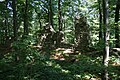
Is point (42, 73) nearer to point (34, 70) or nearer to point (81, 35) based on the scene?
point (34, 70)

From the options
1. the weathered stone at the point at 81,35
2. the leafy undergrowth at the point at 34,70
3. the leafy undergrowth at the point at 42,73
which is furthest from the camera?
the weathered stone at the point at 81,35

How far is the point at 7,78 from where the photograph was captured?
35.6 feet

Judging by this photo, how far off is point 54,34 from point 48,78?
14.3 metres

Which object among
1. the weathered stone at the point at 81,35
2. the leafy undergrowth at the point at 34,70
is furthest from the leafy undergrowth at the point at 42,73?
the weathered stone at the point at 81,35

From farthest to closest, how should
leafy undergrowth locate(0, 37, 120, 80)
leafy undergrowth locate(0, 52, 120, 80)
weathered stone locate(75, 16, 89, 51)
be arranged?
weathered stone locate(75, 16, 89, 51), leafy undergrowth locate(0, 52, 120, 80), leafy undergrowth locate(0, 37, 120, 80)

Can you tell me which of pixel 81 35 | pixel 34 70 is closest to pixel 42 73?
pixel 34 70

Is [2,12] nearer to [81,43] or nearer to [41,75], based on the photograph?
[81,43]

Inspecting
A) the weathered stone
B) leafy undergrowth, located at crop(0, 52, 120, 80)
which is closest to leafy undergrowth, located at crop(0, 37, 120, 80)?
leafy undergrowth, located at crop(0, 52, 120, 80)

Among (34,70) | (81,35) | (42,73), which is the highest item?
(81,35)

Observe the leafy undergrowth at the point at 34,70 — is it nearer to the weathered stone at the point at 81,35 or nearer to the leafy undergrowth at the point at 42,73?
the leafy undergrowth at the point at 42,73

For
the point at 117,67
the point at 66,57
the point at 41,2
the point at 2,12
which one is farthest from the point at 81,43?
the point at 2,12

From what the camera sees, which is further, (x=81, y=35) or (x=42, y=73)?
(x=81, y=35)

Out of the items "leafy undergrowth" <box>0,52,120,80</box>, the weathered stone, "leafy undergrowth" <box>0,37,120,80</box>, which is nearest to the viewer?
"leafy undergrowth" <box>0,37,120,80</box>

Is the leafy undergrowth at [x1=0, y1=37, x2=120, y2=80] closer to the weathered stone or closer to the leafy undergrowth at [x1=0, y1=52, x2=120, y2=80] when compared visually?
the leafy undergrowth at [x1=0, y1=52, x2=120, y2=80]
